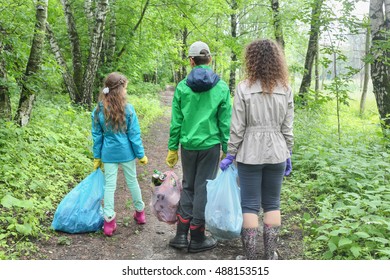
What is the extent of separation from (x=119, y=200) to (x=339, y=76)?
509 centimetres

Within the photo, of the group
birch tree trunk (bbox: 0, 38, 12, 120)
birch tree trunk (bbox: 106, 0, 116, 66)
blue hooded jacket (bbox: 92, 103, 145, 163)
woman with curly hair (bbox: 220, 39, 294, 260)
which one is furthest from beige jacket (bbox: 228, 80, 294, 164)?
birch tree trunk (bbox: 106, 0, 116, 66)

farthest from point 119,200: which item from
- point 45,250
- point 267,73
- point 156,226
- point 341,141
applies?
point 341,141

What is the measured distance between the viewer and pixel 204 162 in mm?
3871

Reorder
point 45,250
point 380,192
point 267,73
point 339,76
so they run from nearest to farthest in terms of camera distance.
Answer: point 267,73 → point 45,250 → point 380,192 → point 339,76

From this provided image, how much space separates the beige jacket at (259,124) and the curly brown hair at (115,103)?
154cm

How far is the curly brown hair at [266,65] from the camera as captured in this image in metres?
3.34

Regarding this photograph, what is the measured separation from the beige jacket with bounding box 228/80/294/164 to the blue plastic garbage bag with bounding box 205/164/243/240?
1.36 feet

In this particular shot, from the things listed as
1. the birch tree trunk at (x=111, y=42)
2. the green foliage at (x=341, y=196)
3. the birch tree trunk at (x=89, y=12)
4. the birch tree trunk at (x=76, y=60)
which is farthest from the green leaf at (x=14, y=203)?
the birch tree trunk at (x=111, y=42)

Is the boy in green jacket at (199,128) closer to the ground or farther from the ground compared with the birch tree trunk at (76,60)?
closer to the ground

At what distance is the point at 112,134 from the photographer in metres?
4.36

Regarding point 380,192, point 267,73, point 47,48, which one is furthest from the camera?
point 47,48

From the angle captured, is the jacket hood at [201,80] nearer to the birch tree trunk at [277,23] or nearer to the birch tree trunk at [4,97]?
the birch tree trunk at [4,97]

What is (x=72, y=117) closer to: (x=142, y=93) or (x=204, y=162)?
(x=204, y=162)

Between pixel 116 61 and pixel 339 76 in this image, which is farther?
pixel 116 61
